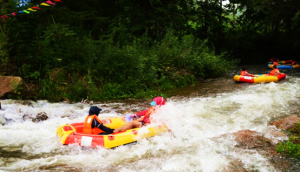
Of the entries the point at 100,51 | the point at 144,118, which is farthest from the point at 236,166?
the point at 100,51

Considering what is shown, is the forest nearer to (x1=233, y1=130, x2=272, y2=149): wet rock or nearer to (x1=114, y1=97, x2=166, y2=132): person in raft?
(x1=114, y1=97, x2=166, y2=132): person in raft

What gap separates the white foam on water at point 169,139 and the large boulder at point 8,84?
1.51 feet

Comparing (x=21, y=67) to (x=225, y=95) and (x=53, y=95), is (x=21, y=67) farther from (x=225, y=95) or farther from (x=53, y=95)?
(x=225, y=95)

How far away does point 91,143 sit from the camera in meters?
5.33

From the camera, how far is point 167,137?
233 inches

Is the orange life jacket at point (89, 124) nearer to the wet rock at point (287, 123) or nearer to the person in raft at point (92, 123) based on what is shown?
the person in raft at point (92, 123)

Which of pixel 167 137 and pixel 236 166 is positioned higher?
pixel 167 137

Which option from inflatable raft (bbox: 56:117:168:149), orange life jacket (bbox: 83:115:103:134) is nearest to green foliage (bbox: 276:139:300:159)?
inflatable raft (bbox: 56:117:168:149)

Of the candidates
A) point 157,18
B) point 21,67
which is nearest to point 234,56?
point 157,18

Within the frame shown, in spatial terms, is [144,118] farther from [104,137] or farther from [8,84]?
[8,84]

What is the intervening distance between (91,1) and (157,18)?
378 cm

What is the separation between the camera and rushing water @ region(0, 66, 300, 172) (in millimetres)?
4695

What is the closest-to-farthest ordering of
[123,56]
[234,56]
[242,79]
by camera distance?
[123,56] < [242,79] < [234,56]

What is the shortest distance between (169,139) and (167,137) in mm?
73
